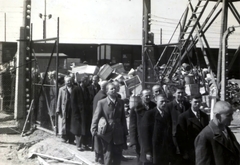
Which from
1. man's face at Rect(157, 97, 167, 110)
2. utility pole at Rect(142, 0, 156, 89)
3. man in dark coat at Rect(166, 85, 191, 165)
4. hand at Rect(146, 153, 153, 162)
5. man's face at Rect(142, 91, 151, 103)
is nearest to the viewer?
man's face at Rect(157, 97, 167, 110)

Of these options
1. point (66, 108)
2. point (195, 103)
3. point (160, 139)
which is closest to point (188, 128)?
point (195, 103)

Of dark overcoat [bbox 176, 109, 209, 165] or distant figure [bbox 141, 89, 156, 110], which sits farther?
distant figure [bbox 141, 89, 156, 110]

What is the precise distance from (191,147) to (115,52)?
2556 cm

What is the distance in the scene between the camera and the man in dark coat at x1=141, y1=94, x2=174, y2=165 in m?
5.73

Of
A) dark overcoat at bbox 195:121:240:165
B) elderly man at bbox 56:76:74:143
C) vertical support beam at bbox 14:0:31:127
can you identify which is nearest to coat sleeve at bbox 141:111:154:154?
dark overcoat at bbox 195:121:240:165

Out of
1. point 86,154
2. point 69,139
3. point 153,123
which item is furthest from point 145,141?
point 69,139

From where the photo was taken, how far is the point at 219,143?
3.84m

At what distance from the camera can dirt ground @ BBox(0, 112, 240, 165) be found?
27.9 feet

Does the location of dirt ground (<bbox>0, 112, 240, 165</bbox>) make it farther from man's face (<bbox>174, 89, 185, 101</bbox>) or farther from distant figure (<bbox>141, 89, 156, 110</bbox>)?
man's face (<bbox>174, 89, 185, 101</bbox>)

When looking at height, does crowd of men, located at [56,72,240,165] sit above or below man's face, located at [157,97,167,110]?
below

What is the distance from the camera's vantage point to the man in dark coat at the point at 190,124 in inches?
216

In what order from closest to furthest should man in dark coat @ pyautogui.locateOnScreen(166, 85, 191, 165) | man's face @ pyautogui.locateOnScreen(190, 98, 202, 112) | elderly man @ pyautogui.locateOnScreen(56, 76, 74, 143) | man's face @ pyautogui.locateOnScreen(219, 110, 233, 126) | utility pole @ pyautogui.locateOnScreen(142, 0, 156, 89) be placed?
man's face @ pyautogui.locateOnScreen(219, 110, 233, 126) → man's face @ pyautogui.locateOnScreen(190, 98, 202, 112) → man in dark coat @ pyautogui.locateOnScreen(166, 85, 191, 165) → elderly man @ pyautogui.locateOnScreen(56, 76, 74, 143) → utility pole @ pyautogui.locateOnScreen(142, 0, 156, 89)

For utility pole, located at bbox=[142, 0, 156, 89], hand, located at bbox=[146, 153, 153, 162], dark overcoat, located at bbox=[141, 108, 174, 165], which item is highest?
utility pole, located at bbox=[142, 0, 156, 89]

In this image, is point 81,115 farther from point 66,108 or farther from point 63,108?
point 63,108
